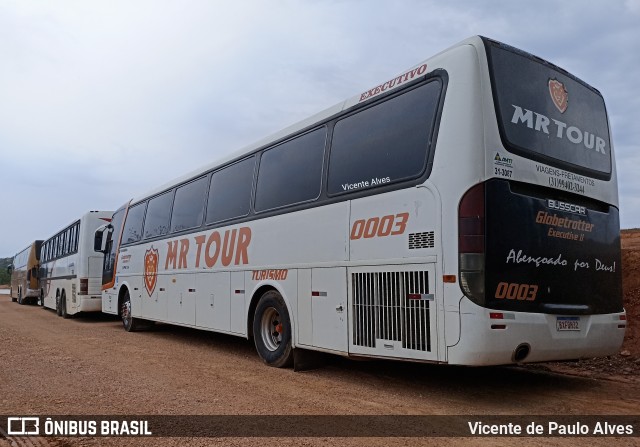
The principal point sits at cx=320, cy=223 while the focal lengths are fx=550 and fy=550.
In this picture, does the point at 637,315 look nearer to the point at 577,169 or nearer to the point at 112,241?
the point at 577,169

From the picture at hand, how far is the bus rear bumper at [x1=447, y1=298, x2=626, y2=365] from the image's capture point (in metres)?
4.93

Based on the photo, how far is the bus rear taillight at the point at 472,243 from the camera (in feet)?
16.4

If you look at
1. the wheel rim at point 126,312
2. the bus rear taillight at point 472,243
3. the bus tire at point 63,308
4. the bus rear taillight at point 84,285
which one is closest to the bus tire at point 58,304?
the bus tire at point 63,308

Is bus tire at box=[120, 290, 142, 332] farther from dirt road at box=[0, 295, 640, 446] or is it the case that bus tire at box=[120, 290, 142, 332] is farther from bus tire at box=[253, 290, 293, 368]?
bus tire at box=[253, 290, 293, 368]

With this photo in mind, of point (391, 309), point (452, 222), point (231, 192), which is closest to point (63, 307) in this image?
point (231, 192)

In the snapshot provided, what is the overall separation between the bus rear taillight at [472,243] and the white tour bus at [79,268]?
14.2 meters

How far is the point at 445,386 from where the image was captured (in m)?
6.43

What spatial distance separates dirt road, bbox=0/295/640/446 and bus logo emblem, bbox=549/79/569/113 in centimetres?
313

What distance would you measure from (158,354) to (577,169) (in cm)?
701

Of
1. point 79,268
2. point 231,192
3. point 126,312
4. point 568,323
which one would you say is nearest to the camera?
point 568,323

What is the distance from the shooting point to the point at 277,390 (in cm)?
621

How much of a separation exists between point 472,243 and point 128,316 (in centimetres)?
1071

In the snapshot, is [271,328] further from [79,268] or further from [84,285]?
[79,268]

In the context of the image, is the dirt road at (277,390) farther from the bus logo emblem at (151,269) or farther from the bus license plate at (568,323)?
the bus logo emblem at (151,269)
